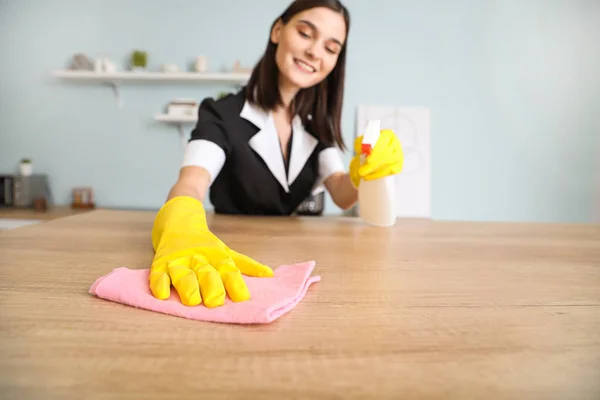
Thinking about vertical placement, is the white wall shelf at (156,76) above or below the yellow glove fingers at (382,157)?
above

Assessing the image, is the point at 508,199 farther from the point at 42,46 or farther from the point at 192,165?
the point at 42,46

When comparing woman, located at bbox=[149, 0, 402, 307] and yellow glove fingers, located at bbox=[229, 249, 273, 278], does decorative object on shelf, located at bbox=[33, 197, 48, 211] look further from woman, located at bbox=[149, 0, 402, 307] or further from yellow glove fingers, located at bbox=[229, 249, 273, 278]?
yellow glove fingers, located at bbox=[229, 249, 273, 278]

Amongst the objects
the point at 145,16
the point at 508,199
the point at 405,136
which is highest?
the point at 145,16

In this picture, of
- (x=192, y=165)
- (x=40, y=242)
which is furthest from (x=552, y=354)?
(x=192, y=165)

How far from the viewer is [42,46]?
2.56m

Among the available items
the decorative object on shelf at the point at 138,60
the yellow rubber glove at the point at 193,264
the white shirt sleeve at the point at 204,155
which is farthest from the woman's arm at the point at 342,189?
the decorative object on shelf at the point at 138,60

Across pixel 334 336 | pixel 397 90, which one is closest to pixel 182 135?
pixel 397 90

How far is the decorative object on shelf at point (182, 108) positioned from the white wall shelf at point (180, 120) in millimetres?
22

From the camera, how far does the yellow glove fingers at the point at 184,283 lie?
0.42m

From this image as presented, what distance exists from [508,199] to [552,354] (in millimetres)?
2577

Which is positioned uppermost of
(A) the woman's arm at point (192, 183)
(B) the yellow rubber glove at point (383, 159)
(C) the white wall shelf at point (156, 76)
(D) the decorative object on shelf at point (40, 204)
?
(C) the white wall shelf at point (156, 76)

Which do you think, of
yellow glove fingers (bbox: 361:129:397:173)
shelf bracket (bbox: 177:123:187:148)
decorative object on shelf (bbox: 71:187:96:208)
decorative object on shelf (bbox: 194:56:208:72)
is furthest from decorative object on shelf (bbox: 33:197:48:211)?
yellow glove fingers (bbox: 361:129:397:173)

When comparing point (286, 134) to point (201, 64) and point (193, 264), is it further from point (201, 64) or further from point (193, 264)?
point (201, 64)

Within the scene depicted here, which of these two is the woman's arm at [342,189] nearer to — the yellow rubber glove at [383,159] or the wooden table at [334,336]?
the yellow rubber glove at [383,159]
